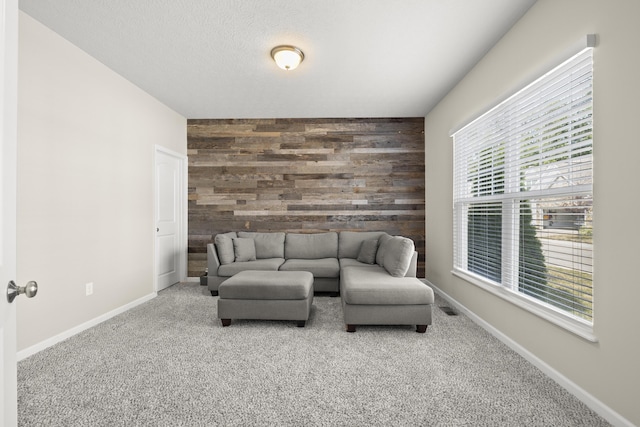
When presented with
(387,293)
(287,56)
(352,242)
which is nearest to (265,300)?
(387,293)

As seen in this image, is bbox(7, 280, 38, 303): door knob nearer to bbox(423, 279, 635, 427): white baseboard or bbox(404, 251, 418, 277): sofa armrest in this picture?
bbox(423, 279, 635, 427): white baseboard

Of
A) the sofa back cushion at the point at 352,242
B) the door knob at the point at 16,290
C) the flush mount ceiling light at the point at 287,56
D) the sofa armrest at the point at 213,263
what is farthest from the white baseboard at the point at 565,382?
the sofa armrest at the point at 213,263

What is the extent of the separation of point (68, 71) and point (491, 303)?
436 cm

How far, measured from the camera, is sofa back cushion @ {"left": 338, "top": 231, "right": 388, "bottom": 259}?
14.9 feet

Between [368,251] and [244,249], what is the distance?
1.76 m

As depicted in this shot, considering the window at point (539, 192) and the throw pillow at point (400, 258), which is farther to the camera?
the throw pillow at point (400, 258)

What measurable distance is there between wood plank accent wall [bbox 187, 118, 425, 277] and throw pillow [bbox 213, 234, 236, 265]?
0.74m

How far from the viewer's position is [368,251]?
4.22 meters

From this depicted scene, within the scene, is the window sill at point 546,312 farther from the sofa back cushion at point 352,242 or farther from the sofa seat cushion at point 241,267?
the sofa seat cushion at point 241,267

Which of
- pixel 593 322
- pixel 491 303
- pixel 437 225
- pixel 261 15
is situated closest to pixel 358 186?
pixel 437 225

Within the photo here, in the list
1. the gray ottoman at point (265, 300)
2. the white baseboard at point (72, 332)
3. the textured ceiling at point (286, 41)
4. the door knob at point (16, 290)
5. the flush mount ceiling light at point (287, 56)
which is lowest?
the white baseboard at point (72, 332)

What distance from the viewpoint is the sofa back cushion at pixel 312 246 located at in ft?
15.0

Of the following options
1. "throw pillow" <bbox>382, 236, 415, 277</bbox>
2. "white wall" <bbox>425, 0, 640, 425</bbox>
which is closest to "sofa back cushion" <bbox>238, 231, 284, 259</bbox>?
"throw pillow" <bbox>382, 236, 415, 277</bbox>

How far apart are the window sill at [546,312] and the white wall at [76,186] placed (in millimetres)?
3788
